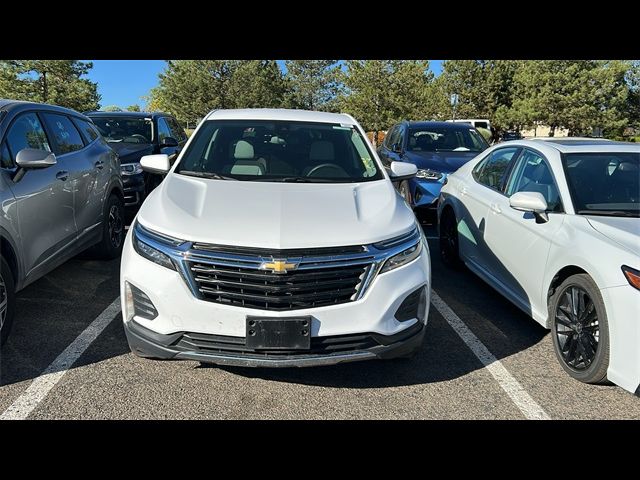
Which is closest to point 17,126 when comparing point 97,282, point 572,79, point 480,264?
point 97,282

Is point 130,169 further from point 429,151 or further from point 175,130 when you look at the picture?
point 429,151

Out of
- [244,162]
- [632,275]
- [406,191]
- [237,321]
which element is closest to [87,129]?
[244,162]

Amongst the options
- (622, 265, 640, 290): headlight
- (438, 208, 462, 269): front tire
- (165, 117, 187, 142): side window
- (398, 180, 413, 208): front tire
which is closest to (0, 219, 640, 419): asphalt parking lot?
(622, 265, 640, 290): headlight

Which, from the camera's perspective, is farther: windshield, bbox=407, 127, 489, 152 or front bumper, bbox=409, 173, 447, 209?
windshield, bbox=407, 127, 489, 152

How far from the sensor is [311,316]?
2697 millimetres

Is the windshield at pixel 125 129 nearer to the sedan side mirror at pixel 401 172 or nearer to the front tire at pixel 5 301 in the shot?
the front tire at pixel 5 301

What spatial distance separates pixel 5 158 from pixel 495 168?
427 centimetres

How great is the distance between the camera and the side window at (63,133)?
4.70 meters

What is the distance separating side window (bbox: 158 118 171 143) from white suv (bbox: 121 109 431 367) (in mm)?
Answer: 6128

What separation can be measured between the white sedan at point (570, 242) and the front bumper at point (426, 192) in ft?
7.11

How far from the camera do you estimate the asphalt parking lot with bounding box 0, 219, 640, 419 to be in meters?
2.88

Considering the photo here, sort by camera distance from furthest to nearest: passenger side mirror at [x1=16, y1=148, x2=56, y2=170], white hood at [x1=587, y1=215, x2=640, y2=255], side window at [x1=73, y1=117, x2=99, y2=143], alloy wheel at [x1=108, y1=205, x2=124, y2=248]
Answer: alloy wheel at [x1=108, y1=205, x2=124, y2=248], side window at [x1=73, y1=117, x2=99, y2=143], passenger side mirror at [x1=16, y1=148, x2=56, y2=170], white hood at [x1=587, y1=215, x2=640, y2=255]

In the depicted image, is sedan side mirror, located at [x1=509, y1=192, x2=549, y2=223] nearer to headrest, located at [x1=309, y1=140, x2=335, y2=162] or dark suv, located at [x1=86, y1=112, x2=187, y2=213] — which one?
headrest, located at [x1=309, y1=140, x2=335, y2=162]
